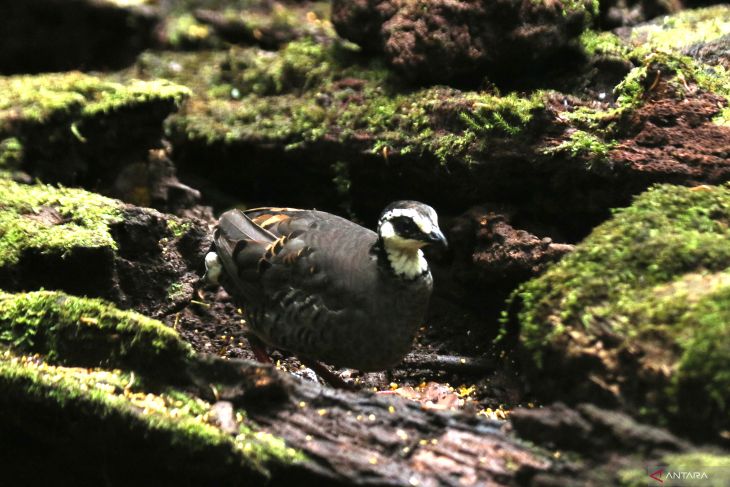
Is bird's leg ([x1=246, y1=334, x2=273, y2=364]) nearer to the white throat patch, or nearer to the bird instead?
the bird

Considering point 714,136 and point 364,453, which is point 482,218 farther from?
point 364,453

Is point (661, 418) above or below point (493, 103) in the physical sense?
below

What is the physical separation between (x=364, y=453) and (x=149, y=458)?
1131 millimetres

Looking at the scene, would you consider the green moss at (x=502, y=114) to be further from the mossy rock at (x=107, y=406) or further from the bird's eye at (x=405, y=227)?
the mossy rock at (x=107, y=406)

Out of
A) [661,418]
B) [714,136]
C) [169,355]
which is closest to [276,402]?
[169,355]

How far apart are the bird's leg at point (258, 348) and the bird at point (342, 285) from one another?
223 millimetres

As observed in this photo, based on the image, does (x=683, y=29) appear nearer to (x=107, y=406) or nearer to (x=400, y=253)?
(x=400, y=253)

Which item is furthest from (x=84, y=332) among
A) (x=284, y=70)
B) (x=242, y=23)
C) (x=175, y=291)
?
(x=242, y=23)

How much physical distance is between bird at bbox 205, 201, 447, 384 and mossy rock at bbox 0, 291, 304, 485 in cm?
82

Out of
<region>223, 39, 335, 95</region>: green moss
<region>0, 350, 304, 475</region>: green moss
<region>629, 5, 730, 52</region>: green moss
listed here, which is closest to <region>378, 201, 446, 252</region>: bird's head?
<region>0, 350, 304, 475</region>: green moss

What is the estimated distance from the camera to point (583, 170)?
517cm

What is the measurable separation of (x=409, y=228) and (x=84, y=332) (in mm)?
1875

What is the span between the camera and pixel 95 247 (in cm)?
500

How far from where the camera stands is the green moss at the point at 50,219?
498 centimetres
